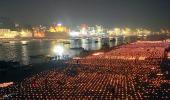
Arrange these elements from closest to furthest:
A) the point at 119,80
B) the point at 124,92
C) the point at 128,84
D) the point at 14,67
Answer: the point at 124,92 → the point at 128,84 → the point at 119,80 → the point at 14,67

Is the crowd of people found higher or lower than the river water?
higher

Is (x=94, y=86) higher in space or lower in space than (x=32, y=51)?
higher

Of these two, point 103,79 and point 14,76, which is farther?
point 14,76

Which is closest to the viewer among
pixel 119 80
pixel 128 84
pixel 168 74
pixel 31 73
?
pixel 128 84

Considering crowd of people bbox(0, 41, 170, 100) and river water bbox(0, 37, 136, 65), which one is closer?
crowd of people bbox(0, 41, 170, 100)

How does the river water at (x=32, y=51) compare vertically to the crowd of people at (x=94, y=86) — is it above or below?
below

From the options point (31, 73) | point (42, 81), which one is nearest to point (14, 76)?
point (31, 73)

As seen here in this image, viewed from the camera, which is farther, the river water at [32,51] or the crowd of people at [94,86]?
the river water at [32,51]

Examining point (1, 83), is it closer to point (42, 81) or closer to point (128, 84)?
point (42, 81)

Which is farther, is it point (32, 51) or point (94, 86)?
point (32, 51)
